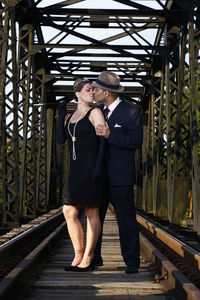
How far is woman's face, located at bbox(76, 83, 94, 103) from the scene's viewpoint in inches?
235

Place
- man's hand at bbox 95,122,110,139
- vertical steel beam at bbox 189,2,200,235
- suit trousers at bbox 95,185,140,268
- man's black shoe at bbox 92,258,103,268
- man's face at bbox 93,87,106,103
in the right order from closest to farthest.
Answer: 1. man's hand at bbox 95,122,110,139
2. suit trousers at bbox 95,185,140,268
3. man's face at bbox 93,87,106,103
4. man's black shoe at bbox 92,258,103,268
5. vertical steel beam at bbox 189,2,200,235

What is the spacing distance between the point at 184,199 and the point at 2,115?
4570 mm

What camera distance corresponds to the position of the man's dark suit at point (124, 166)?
5.76 m

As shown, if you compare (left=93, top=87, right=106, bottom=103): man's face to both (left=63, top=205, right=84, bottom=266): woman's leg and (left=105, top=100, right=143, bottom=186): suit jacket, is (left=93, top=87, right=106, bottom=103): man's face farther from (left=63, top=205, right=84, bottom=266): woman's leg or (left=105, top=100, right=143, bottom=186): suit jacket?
(left=63, top=205, right=84, bottom=266): woman's leg

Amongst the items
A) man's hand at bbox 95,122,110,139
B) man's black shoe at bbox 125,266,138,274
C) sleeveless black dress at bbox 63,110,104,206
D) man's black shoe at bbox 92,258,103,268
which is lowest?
man's black shoe at bbox 125,266,138,274

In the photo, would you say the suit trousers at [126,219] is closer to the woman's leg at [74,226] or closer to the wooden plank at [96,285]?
the wooden plank at [96,285]

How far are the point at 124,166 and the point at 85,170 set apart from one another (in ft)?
1.15

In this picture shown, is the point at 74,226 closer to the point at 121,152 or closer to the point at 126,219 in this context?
the point at 126,219

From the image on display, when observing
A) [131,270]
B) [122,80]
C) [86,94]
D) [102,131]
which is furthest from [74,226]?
[122,80]

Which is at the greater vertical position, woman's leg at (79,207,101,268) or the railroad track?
woman's leg at (79,207,101,268)

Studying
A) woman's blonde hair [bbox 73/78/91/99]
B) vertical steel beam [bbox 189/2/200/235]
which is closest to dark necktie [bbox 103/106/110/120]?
woman's blonde hair [bbox 73/78/91/99]

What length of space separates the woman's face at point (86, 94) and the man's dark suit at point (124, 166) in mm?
256

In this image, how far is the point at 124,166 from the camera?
5.79 meters

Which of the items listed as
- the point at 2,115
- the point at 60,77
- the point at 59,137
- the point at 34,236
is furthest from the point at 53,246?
the point at 60,77
